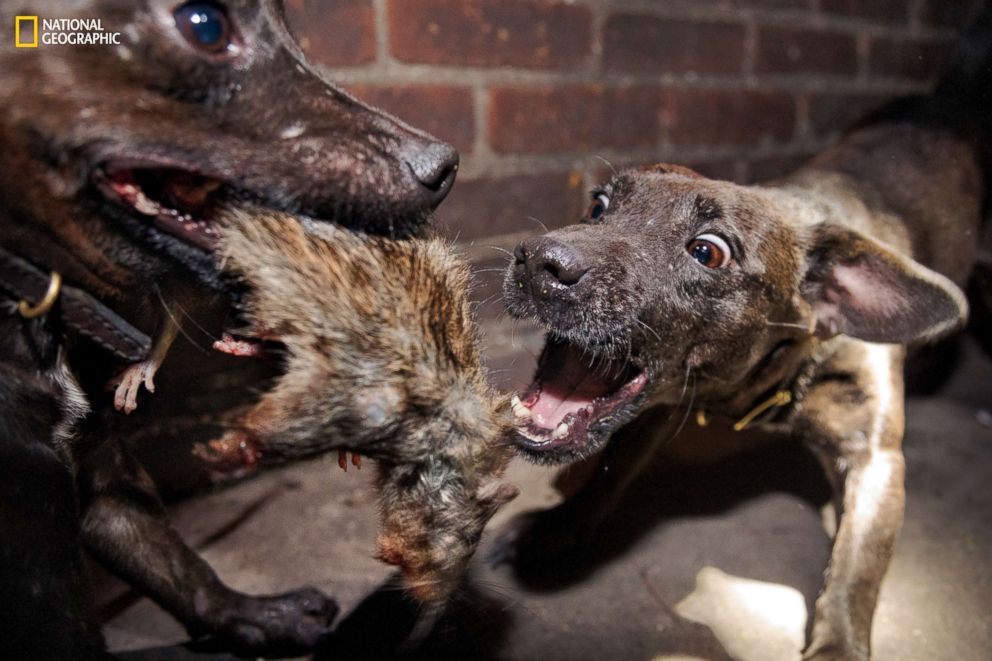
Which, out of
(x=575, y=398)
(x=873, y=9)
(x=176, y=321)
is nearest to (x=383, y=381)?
(x=176, y=321)

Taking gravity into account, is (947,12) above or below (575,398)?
above

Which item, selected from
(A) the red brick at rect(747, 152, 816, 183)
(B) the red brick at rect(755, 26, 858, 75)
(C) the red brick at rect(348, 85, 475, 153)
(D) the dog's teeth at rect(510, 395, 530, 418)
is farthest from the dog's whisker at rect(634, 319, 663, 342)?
(B) the red brick at rect(755, 26, 858, 75)

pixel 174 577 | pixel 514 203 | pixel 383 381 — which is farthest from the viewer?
pixel 514 203

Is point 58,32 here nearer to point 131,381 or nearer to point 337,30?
point 131,381

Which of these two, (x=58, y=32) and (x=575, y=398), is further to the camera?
(x=575, y=398)

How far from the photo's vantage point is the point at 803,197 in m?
2.07

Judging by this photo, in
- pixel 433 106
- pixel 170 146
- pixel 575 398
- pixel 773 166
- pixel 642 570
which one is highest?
pixel 170 146

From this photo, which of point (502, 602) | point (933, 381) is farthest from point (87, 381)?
point (933, 381)

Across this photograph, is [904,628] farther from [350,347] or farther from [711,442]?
[350,347]

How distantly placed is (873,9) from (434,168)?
9.91 ft

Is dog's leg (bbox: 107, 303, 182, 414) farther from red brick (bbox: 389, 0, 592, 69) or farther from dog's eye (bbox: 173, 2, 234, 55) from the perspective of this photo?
red brick (bbox: 389, 0, 592, 69)

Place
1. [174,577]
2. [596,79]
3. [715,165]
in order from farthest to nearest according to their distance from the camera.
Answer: [715,165]
[596,79]
[174,577]

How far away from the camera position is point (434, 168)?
1.10 m

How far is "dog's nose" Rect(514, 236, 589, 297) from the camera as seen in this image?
4.91ft
